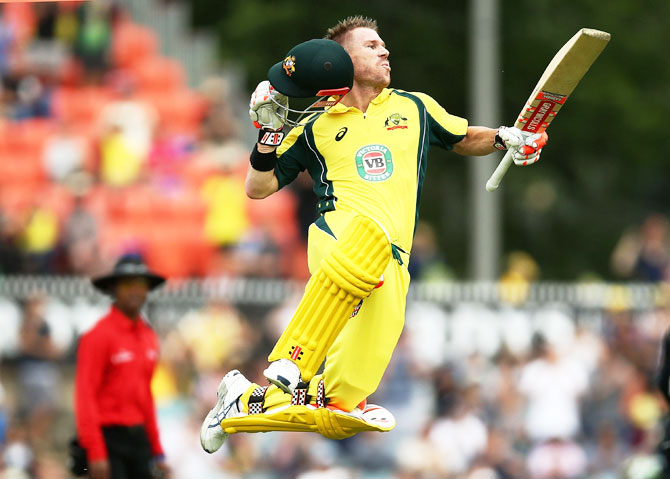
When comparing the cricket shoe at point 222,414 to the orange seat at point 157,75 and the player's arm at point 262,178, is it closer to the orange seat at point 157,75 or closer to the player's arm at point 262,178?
the player's arm at point 262,178

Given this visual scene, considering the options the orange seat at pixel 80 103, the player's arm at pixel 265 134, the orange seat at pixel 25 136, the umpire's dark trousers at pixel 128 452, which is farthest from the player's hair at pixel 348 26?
the orange seat at pixel 80 103

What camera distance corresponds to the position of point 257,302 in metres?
15.0

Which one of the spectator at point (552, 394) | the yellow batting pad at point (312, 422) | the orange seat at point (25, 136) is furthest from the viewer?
the orange seat at point (25, 136)

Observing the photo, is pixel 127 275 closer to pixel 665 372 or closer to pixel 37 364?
pixel 665 372

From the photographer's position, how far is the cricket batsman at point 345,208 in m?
7.34

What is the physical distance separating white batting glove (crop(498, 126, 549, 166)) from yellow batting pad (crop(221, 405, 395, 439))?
61.4 inches

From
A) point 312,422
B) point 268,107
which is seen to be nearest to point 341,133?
point 268,107

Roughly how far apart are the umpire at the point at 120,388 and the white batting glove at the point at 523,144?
301 cm

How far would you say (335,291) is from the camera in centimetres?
741

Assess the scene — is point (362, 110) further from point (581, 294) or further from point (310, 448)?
point (581, 294)

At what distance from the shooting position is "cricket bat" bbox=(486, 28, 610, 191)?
725 cm

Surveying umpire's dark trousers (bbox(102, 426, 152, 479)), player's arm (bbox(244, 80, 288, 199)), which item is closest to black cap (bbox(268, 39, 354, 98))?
player's arm (bbox(244, 80, 288, 199))

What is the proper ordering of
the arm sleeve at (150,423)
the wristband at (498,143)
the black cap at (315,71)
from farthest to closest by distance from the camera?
the arm sleeve at (150,423) < the wristband at (498,143) < the black cap at (315,71)

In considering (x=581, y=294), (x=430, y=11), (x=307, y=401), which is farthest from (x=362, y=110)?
(x=430, y=11)
